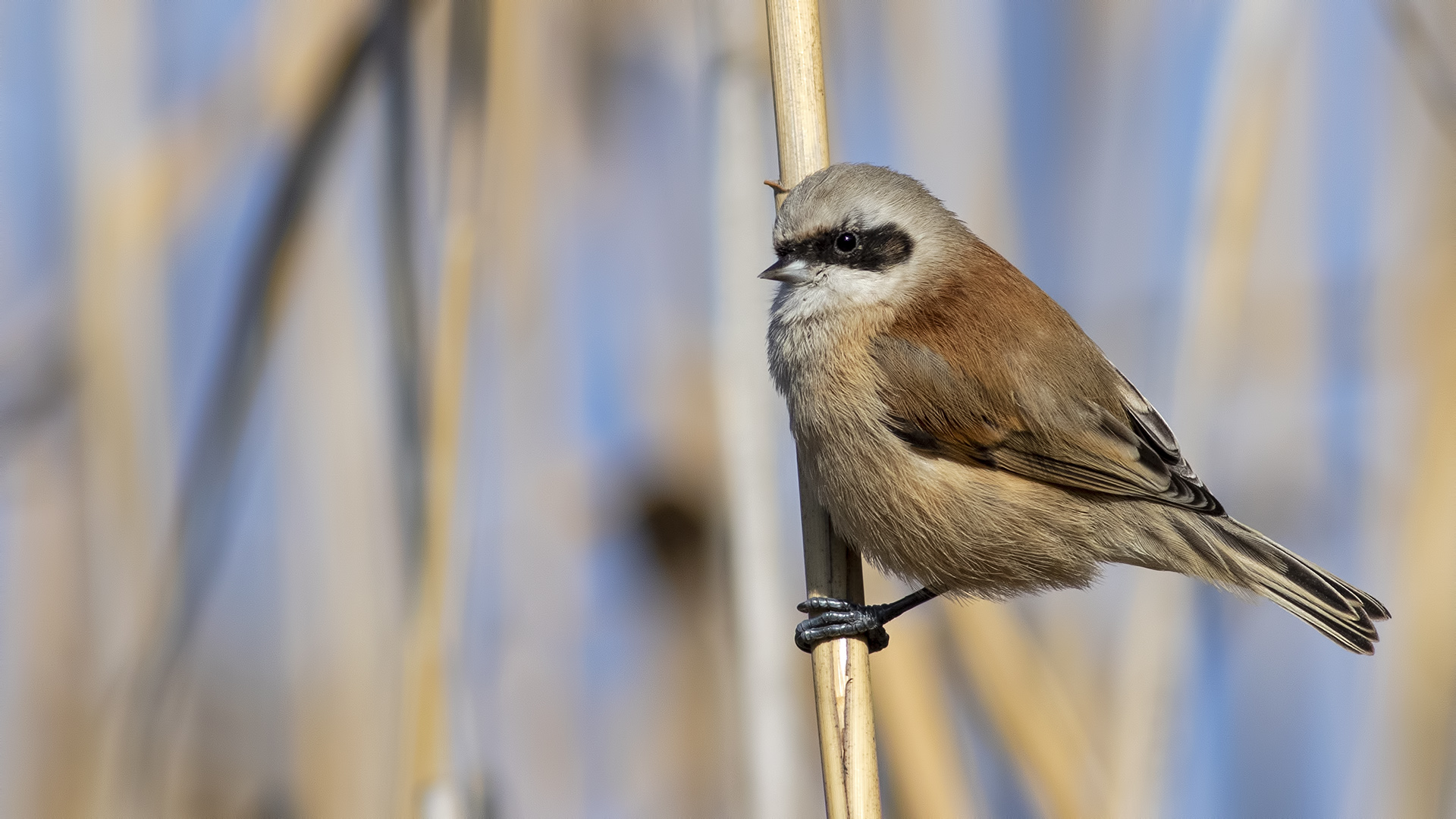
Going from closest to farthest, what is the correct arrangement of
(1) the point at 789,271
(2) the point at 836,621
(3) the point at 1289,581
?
(2) the point at 836,621 → (3) the point at 1289,581 → (1) the point at 789,271

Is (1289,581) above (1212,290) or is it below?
below

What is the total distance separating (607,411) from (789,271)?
899 millimetres

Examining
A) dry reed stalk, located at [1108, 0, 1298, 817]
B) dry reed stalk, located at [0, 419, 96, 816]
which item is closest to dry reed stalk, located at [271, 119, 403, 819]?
dry reed stalk, located at [0, 419, 96, 816]

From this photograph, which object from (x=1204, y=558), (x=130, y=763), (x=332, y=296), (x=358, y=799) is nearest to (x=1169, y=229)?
(x=1204, y=558)

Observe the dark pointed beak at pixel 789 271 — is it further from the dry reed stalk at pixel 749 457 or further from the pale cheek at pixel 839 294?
the dry reed stalk at pixel 749 457

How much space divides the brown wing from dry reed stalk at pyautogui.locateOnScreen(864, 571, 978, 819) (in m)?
0.62

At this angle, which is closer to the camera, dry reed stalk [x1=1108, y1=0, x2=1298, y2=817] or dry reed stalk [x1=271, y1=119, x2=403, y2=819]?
dry reed stalk [x1=1108, y1=0, x2=1298, y2=817]

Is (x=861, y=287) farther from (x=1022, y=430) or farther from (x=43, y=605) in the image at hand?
(x=43, y=605)

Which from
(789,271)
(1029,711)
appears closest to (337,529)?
(789,271)

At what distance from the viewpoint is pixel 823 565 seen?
92.0 inches

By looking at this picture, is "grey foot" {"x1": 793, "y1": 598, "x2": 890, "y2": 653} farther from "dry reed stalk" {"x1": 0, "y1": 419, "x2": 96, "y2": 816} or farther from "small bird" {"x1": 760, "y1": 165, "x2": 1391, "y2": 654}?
"dry reed stalk" {"x1": 0, "y1": 419, "x2": 96, "y2": 816}

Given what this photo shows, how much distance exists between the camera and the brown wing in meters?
2.50

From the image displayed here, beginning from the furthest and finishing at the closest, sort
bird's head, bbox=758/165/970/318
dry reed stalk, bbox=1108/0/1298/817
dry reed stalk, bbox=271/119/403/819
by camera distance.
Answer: dry reed stalk, bbox=271/119/403/819 → dry reed stalk, bbox=1108/0/1298/817 → bird's head, bbox=758/165/970/318

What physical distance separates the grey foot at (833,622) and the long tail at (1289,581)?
742 mm
